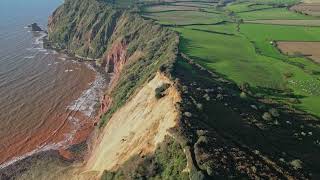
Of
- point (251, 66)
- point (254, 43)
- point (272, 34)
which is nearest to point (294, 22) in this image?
point (272, 34)

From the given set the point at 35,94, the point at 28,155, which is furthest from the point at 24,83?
the point at 28,155

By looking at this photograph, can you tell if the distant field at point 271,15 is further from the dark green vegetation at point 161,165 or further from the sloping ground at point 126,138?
the dark green vegetation at point 161,165

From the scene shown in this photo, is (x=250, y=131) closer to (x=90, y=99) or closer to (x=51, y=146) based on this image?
(x=51, y=146)

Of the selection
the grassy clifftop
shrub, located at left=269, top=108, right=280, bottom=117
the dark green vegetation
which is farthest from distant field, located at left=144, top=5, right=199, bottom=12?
the dark green vegetation

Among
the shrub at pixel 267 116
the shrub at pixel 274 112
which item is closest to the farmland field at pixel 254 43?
the shrub at pixel 274 112

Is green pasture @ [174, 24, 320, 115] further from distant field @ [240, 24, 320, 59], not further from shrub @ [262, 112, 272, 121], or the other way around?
shrub @ [262, 112, 272, 121]

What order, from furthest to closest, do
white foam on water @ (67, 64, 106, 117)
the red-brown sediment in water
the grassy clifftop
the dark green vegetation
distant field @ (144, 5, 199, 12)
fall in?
distant field @ (144, 5, 199, 12) → white foam on water @ (67, 64, 106, 117) → the grassy clifftop → the red-brown sediment in water → the dark green vegetation
